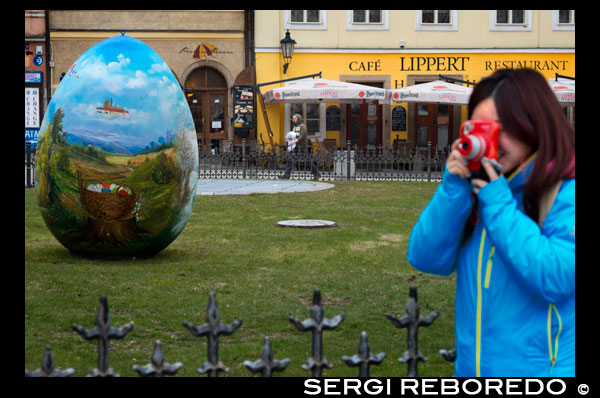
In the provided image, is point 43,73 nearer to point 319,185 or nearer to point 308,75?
point 308,75

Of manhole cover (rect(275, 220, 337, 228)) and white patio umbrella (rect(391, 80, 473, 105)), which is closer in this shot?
manhole cover (rect(275, 220, 337, 228))

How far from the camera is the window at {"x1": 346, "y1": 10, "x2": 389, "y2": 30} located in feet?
92.7

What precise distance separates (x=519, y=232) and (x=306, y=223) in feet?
29.8

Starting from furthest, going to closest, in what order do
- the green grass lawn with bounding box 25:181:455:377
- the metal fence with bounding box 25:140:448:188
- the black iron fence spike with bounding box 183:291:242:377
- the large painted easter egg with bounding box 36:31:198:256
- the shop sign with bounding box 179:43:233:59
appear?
the shop sign with bounding box 179:43:233:59 → the metal fence with bounding box 25:140:448:188 → the large painted easter egg with bounding box 36:31:198:256 → the green grass lawn with bounding box 25:181:455:377 → the black iron fence spike with bounding box 183:291:242:377

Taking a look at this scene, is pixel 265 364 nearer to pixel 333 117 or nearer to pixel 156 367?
pixel 156 367

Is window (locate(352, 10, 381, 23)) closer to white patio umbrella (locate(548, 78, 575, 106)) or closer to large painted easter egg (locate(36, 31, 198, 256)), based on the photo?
white patio umbrella (locate(548, 78, 575, 106))

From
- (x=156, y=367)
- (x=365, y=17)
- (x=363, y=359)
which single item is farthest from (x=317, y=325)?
(x=365, y=17)

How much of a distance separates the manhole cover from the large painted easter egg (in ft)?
11.0

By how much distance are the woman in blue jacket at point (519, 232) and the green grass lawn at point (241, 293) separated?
250cm

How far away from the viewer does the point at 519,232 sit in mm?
2316

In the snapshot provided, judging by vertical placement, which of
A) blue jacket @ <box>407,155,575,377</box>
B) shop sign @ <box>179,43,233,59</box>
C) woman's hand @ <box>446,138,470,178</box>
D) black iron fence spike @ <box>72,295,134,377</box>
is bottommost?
black iron fence spike @ <box>72,295,134,377</box>

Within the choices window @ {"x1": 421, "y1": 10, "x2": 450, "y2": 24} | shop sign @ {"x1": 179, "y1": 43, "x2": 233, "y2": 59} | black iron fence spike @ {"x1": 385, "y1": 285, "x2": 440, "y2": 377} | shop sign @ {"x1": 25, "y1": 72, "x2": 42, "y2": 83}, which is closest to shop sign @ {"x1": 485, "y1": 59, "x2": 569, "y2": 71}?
window @ {"x1": 421, "y1": 10, "x2": 450, "y2": 24}

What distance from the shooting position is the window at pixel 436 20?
28.2m

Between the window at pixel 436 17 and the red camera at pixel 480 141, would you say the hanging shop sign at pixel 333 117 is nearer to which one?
the window at pixel 436 17
